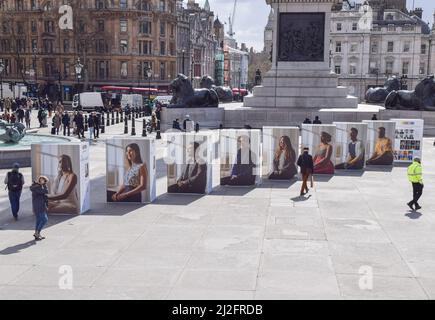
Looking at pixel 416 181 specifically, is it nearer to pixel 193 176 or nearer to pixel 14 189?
pixel 193 176

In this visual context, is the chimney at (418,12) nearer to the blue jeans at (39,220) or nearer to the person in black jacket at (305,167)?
the person in black jacket at (305,167)

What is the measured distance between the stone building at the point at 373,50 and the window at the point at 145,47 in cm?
3156

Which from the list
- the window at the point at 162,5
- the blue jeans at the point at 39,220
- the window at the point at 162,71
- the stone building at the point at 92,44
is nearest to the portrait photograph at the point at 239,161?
the blue jeans at the point at 39,220

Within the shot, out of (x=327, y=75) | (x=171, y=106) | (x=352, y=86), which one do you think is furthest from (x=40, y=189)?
(x=352, y=86)

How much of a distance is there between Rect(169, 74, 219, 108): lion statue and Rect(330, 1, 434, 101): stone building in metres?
67.4

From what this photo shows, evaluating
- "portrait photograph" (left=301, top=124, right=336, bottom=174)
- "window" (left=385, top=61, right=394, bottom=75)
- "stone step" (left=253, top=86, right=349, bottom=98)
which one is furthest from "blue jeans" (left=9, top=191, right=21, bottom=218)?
"window" (left=385, top=61, right=394, bottom=75)

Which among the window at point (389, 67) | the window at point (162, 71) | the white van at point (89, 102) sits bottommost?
the white van at point (89, 102)

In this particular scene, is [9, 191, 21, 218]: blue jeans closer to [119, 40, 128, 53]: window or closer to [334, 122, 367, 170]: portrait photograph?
[334, 122, 367, 170]: portrait photograph

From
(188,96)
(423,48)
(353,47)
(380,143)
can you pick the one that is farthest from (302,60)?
(423,48)

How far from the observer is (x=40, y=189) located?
1195 cm

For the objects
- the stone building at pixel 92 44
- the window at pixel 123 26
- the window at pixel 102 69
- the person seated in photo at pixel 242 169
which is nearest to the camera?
the person seated in photo at pixel 242 169

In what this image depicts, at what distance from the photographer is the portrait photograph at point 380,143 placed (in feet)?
71.5

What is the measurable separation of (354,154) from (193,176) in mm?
7061
